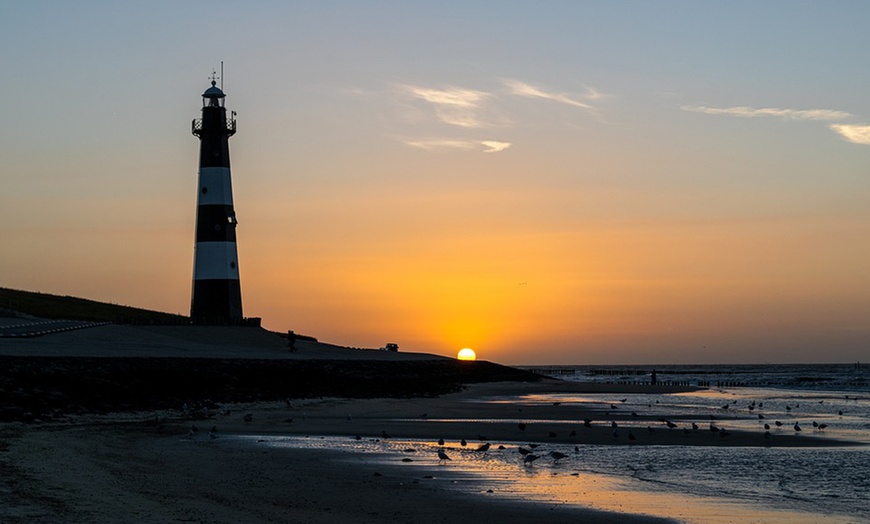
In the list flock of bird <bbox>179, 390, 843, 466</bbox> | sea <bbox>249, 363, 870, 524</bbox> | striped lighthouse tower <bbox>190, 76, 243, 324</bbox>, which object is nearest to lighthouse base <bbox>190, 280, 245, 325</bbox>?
striped lighthouse tower <bbox>190, 76, 243, 324</bbox>

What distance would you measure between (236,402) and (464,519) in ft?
88.6

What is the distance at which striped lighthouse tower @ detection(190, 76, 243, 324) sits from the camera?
6888cm

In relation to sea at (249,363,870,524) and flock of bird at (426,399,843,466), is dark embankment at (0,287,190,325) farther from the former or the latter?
sea at (249,363,870,524)

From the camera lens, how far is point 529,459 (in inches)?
984

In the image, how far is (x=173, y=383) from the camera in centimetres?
4178

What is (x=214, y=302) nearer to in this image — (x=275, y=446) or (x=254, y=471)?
(x=275, y=446)

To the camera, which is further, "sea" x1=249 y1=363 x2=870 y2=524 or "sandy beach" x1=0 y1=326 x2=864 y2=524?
"sea" x1=249 y1=363 x2=870 y2=524

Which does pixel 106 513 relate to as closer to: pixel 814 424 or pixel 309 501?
pixel 309 501

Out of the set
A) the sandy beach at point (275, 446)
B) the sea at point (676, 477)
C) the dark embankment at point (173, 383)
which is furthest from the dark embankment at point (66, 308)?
the sea at point (676, 477)

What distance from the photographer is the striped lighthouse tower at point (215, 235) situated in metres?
68.9

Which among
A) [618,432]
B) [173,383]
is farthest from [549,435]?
[173,383]

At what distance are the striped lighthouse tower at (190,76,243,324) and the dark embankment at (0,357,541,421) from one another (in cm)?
1052

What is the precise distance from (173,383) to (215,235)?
92.5ft

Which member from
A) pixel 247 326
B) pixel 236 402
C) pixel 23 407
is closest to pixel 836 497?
A: pixel 23 407
